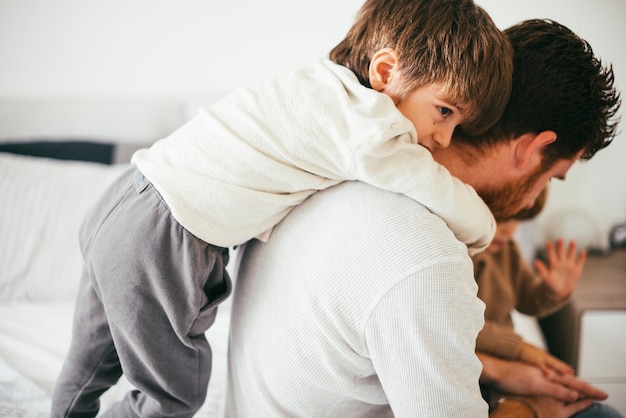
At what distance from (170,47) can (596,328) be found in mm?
1833

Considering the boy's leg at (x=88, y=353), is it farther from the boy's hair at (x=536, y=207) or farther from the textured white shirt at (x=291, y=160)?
the boy's hair at (x=536, y=207)

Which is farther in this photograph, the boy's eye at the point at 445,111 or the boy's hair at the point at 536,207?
the boy's hair at the point at 536,207

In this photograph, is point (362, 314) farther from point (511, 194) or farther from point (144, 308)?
point (511, 194)

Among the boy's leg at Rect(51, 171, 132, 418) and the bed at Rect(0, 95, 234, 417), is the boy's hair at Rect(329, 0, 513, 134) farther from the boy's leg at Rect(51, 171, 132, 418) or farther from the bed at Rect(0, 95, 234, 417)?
the bed at Rect(0, 95, 234, 417)

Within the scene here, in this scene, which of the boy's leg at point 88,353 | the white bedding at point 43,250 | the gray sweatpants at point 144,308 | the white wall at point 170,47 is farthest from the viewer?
the white wall at point 170,47

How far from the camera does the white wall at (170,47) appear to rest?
5.91 feet

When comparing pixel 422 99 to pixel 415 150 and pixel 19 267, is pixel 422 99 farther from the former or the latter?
pixel 19 267

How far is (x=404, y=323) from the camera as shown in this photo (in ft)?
2.04

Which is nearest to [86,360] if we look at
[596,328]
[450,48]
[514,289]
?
[450,48]

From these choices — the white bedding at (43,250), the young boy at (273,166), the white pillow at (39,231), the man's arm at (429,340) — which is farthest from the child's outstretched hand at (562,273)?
the white pillow at (39,231)

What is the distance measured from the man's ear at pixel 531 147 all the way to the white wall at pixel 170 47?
1.02 m

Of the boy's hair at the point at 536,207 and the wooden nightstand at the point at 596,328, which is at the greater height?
the boy's hair at the point at 536,207

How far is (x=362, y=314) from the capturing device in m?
0.64

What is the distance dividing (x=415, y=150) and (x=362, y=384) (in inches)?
14.3
